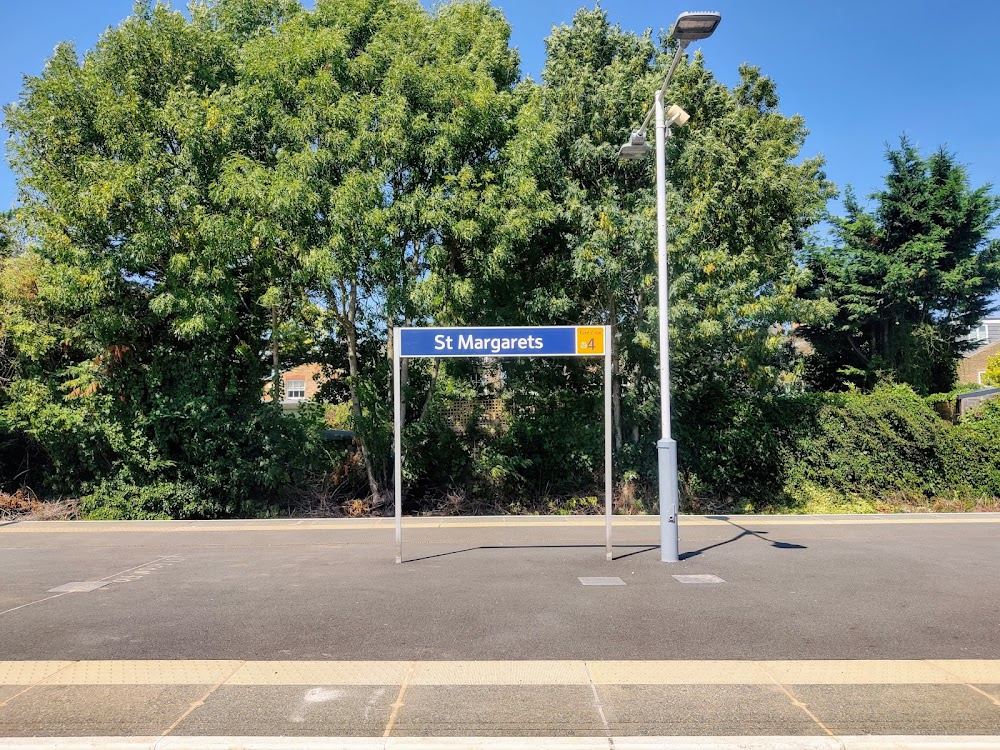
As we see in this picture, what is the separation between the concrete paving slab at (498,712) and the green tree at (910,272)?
59.1 feet

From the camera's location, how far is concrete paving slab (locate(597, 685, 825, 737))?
3.99 m

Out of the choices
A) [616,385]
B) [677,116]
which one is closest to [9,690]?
[677,116]

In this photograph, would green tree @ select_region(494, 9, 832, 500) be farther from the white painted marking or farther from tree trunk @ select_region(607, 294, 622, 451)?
the white painted marking

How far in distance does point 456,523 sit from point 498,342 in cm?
514

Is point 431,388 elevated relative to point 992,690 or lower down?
elevated

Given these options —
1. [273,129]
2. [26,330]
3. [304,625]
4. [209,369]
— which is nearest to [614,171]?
[273,129]

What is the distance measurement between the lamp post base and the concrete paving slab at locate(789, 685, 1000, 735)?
13.7ft

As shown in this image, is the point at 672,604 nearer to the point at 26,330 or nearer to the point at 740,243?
the point at 740,243

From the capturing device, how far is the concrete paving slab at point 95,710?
4012 millimetres

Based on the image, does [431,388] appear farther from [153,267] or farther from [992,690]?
[992,690]

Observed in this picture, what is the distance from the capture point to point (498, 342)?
Answer: 28.8 ft

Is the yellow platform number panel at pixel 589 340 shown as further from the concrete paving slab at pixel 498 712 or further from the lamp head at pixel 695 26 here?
the concrete paving slab at pixel 498 712

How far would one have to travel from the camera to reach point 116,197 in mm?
12586

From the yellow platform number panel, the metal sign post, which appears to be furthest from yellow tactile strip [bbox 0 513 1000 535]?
the yellow platform number panel
